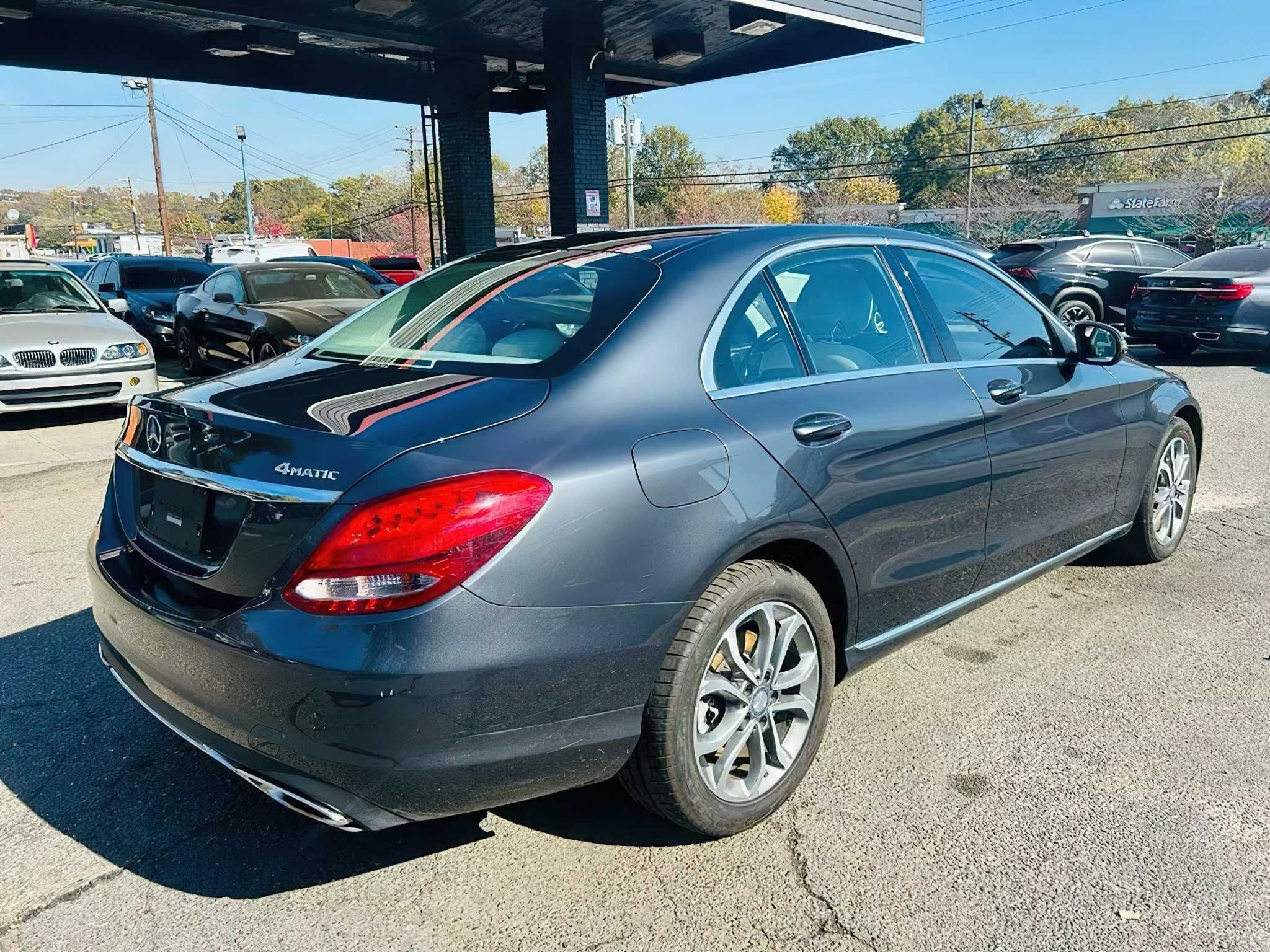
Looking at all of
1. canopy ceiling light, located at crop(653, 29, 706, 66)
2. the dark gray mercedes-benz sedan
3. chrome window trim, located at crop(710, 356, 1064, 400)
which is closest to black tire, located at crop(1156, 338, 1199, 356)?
canopy ceiling light, located at crop(653, 29, 706, 66)

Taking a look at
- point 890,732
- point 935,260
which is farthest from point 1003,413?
point 890,732

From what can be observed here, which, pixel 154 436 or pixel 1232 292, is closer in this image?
pixel 154 436

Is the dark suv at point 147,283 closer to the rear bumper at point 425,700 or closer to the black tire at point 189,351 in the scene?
the black tire at point 189,351

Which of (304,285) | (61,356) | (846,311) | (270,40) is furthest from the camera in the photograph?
(270,40)

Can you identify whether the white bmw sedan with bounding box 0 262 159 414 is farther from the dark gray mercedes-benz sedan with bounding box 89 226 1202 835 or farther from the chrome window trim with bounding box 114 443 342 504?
the chrome window trim with bounding box 114 443 342 504

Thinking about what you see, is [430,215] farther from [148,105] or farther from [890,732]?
[148,105]

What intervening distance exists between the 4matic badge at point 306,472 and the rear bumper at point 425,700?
1.00 feet

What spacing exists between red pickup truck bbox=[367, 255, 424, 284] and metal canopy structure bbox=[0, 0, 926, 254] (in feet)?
10.3

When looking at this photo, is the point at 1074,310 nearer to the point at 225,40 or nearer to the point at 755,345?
the point at 225,40

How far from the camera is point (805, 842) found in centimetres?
268

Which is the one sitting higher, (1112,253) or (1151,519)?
(1112,253)

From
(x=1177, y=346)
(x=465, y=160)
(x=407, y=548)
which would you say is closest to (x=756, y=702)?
(x=407, y=548)

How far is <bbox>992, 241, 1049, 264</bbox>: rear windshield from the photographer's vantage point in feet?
46.4

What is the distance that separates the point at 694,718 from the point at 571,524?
2.15 feet
